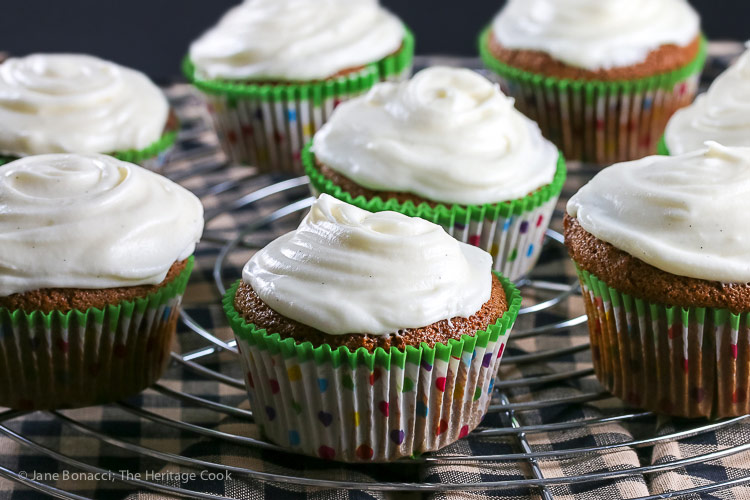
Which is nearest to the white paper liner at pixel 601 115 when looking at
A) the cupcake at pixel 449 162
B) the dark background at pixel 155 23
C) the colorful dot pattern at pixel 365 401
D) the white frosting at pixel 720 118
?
the white frosting at pixel 720 118

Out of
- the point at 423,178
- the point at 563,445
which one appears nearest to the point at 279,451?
the point at 563,445

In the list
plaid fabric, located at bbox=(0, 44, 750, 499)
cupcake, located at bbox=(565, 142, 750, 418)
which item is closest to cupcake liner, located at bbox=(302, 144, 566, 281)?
plaid fabric, located at bbox=(0, 44, 750, 499)

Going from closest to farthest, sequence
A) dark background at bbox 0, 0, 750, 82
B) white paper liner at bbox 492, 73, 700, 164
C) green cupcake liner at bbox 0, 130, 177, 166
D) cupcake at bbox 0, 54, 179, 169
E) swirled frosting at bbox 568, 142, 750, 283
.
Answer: swirled frosting at bbox 568, 142, 750, 283, cupcake at bbox 0, 54, 179, 169, green cupcake liner at bbox 0, 130, 177, 166, white paper liner at bbox 492, 73, 700, 164, dark background at bbox 0, 0, 750, 82

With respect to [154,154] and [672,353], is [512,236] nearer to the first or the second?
[672,353]

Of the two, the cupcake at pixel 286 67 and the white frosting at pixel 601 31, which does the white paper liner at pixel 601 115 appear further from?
the cupcake at pixel 286 67

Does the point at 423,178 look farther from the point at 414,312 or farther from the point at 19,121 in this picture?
the point at 19,121

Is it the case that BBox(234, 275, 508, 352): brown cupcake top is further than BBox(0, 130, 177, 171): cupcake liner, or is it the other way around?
BBox(0, 130, 177, 171): cupcake liner

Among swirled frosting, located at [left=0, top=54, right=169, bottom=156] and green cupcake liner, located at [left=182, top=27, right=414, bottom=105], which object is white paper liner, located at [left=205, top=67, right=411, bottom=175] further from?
swirled frosting, located at [left=0, top=54, right=169, bottom=156]
